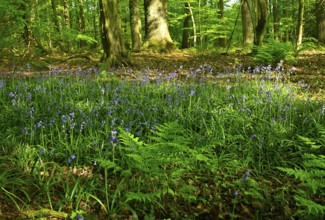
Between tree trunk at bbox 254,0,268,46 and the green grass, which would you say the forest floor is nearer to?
tree trunk at bbox 254,0,268,46

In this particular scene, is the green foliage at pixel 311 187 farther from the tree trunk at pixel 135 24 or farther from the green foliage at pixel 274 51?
the tree trunk at pixel 135 24

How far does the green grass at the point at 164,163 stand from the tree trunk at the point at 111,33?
3.37 metres

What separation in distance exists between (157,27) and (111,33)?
12.4ft

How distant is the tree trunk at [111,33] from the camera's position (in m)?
7.18

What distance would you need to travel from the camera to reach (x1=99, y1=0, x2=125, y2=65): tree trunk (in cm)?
718

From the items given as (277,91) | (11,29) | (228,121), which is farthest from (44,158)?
(11,29)

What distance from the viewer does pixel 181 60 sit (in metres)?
9.02

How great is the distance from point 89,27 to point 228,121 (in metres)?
27.5

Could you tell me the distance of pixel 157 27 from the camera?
35.3 ft

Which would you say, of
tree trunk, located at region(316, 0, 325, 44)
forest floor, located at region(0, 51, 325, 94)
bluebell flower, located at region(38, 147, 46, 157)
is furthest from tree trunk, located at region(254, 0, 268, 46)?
bluebell flower, located at region(38, 147, 46, 157)

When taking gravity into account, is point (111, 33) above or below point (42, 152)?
above

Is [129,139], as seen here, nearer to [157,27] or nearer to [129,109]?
[129,109]

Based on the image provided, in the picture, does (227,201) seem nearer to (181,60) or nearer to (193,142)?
(193,142)

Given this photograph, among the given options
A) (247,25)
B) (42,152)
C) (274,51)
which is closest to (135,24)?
(247,25)
